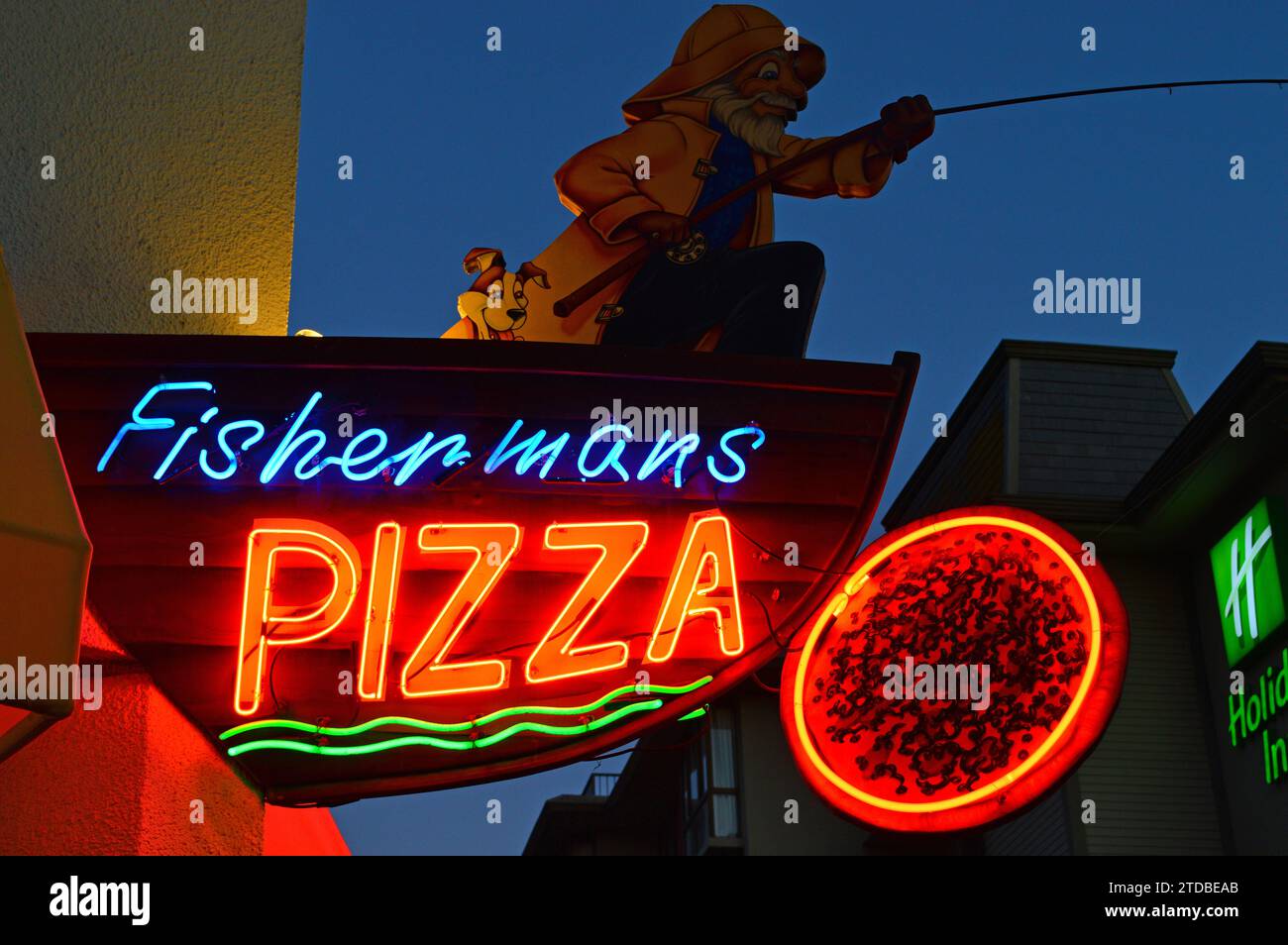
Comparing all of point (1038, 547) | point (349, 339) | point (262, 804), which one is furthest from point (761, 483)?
point (262, 804)

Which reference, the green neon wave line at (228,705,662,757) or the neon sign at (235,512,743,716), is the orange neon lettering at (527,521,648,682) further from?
the green neon wave line at (228,705,662,757)

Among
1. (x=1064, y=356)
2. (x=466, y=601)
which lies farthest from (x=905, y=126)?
(x=1064, y=356)

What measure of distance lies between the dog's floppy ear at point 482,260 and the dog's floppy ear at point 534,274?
12cm

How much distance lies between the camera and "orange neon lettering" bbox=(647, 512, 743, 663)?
20.8 feet

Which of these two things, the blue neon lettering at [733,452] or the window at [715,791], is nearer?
the blue neon lettering at [733,452]

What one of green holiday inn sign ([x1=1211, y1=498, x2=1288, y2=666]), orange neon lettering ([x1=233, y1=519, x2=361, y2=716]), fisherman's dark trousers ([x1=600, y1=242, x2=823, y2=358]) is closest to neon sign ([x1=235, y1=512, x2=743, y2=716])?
orange neon lettering ([x1=233, y1=519, x2=361, y2=716])

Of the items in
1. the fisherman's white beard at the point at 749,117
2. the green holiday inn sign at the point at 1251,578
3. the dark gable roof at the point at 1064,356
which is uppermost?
the dark gable roof at the point at 1064,356

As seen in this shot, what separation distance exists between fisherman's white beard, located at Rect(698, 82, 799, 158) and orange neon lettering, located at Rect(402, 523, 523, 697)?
271 cm

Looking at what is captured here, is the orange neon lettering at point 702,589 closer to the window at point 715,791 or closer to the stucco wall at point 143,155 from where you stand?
the stucco wall at point 143,155

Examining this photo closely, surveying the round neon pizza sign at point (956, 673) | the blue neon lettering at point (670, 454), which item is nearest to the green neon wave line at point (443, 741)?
the round neon pizza sign at point (956, 673)

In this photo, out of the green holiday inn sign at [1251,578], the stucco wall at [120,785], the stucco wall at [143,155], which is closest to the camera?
the stucco wall at [120,785]

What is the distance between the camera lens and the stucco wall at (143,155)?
6.86 m

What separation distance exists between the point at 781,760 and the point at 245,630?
48.1ft

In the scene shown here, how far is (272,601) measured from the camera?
20.4 ft
